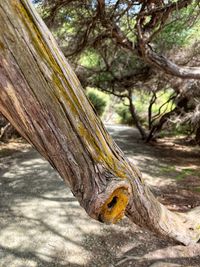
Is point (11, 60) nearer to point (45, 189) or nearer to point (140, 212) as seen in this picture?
point (140, 212)

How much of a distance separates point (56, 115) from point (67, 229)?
3564 mm

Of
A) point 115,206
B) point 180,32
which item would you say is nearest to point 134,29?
point 180,32

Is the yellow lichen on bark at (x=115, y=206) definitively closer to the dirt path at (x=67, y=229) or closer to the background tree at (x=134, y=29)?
the dirt path at (x=67, y=229)

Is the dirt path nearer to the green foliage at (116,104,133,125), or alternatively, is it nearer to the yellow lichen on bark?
the yellow lichen on bark

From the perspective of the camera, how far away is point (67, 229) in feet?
15.0

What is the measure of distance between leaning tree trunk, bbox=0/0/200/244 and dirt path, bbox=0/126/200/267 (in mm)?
1839

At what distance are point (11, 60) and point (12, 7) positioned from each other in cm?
18

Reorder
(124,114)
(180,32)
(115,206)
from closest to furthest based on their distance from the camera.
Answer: (115,206)
(180,32)
(124,114)

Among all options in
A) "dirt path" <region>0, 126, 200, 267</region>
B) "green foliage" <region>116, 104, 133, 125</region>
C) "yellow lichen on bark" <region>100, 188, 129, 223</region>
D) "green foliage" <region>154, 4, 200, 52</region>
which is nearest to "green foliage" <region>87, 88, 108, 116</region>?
"green foliage" <region>116, 104, 133, 125</region>

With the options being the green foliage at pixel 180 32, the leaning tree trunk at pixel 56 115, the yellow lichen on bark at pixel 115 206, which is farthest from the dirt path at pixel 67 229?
the green foliage at pixel 180 32

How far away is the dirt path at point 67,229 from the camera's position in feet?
12.2

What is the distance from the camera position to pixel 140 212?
1729 mm

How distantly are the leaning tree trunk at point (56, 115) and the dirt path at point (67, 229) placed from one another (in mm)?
1839

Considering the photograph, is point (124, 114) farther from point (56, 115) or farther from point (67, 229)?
point (56, 115)
